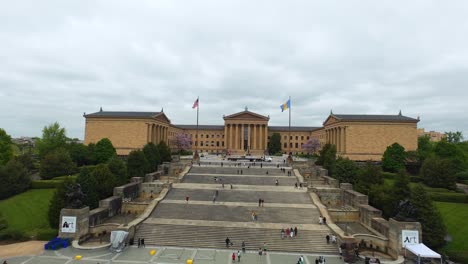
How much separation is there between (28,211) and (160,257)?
23417 millimetres

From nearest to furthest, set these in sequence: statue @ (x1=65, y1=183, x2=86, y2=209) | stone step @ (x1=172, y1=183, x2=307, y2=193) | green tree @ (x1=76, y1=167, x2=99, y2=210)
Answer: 1. statue @ (x1=65, y1=183, x2=86, y2=209)
2. green tree @ (x1=76, y1=167, x2=99, y2=210)
3. stone step @ (x1=172, y1=183, x2=307, y2=193)

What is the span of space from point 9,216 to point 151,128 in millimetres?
50855

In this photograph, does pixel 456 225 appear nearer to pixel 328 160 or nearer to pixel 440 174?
pixel 440 174

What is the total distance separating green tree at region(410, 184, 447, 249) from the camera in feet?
86.7

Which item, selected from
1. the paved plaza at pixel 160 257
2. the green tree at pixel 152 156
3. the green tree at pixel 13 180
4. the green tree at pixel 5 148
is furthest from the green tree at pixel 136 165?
the green tree at pixel 5 148

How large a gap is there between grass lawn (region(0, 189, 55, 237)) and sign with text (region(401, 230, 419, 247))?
3380 cm

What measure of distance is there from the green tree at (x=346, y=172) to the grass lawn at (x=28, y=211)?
1536 inches

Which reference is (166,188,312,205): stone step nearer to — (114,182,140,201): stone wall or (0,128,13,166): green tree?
(114,182,140,201): stone wall

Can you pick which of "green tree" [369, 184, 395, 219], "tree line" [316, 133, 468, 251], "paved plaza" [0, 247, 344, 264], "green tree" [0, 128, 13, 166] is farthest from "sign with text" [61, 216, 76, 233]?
"green tree" [0, 128, 13, 166]

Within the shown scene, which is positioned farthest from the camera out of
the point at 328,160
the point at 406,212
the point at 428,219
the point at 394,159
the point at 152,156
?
the point at 394,159

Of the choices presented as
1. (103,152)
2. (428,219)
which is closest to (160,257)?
(428,219)

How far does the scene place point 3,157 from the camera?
53125 millimetres

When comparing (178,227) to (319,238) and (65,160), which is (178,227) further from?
(65,160)

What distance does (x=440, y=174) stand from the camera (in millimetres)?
43281
